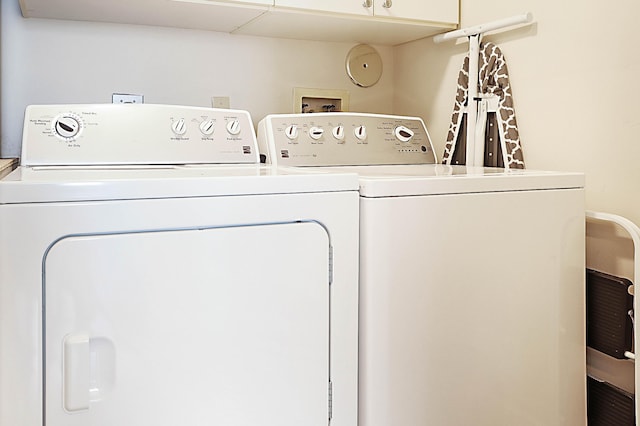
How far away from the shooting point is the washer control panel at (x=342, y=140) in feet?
5.90

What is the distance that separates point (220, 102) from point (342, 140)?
0.51 metres

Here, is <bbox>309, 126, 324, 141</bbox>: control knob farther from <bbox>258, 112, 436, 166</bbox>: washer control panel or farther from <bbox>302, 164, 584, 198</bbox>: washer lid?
<bbox>302, 164, 584, 198</bbox>: washer lid

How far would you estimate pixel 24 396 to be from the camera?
992 millimetres

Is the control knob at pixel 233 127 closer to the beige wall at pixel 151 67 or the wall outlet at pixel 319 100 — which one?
the beige wall at pixel 151 67

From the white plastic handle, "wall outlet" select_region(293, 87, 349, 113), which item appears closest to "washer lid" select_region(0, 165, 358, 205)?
the white plastic handle

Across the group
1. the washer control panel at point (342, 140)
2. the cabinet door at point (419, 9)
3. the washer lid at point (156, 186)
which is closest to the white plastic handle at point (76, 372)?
the washer lid at point (156, 186)

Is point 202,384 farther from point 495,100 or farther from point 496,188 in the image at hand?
point 495,100

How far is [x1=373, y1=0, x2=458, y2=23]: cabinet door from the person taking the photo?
191cm

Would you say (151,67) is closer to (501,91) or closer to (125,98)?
(125,98)

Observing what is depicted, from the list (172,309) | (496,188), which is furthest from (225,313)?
(496,188)

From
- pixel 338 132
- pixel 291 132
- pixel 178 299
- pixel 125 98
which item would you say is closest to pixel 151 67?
pixel 125 98

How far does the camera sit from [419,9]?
1975 mm

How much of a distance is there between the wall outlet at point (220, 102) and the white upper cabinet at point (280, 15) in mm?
230

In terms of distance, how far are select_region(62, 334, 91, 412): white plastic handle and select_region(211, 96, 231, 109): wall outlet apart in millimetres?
1235
